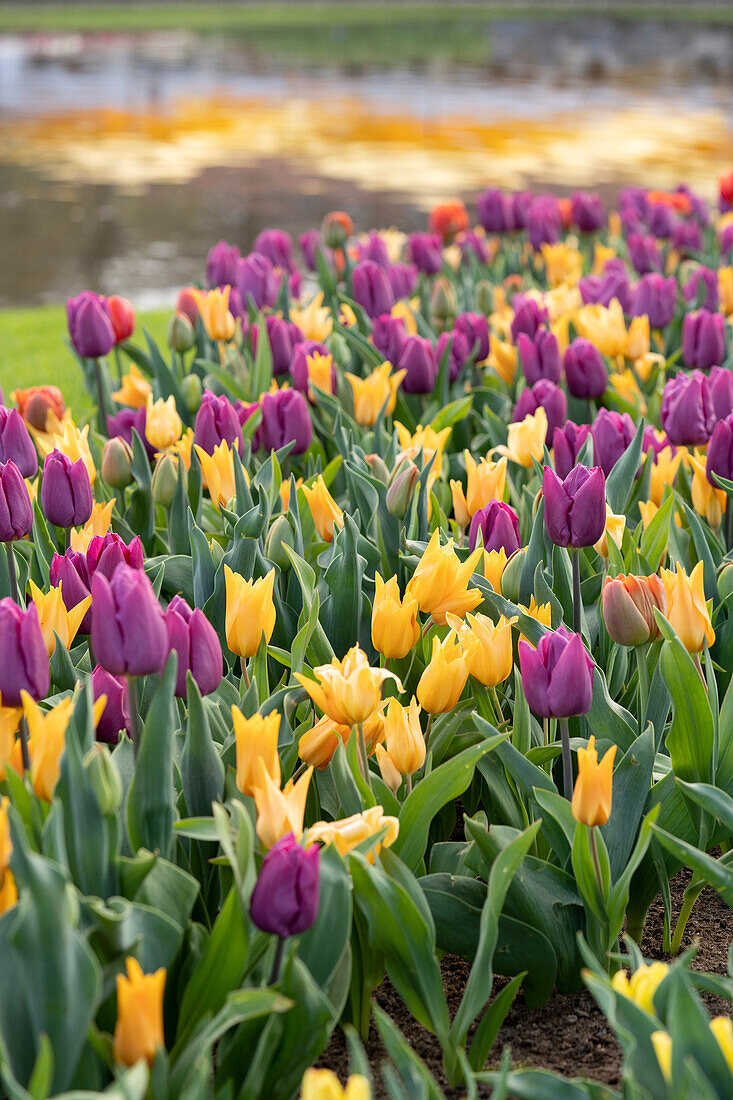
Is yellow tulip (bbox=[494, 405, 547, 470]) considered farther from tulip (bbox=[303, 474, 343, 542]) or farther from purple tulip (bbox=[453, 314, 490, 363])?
purple tulip (bbox=[453, 314, 490, 363])

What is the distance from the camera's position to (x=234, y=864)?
1.17 metres

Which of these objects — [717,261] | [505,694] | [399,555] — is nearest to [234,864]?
[505,694]

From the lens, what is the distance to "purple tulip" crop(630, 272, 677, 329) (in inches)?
130

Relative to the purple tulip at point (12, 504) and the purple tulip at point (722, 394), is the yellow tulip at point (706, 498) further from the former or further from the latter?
the purple tulip at point (12, 504)

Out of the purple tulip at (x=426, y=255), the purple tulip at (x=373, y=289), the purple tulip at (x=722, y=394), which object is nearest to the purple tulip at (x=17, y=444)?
the purple tulip at (x=722, y=394)

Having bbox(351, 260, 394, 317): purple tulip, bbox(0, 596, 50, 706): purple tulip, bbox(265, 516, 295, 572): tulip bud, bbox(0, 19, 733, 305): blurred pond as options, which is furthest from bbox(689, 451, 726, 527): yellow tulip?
bbox(0, 19, 733, 305): blurred pond

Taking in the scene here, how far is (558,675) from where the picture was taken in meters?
1.39

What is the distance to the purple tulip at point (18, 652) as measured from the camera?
126cm

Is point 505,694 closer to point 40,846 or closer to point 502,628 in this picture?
point 502,628

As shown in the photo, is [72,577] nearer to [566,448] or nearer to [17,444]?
[17,444]

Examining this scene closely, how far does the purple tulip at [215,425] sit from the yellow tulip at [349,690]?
0.96 m

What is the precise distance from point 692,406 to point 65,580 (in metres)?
1.21

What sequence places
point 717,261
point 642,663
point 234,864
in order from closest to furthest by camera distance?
1. point 234,864
2. point 642,663
3. point 717,261

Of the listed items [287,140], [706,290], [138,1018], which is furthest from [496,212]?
[287,140]
